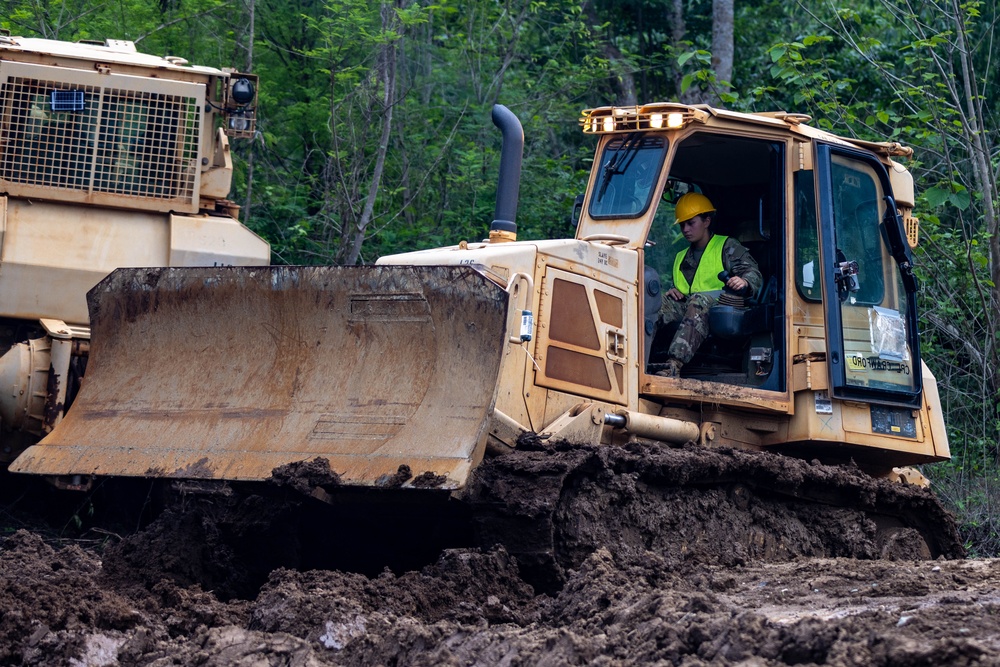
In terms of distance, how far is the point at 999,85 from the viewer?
1348 centimetres

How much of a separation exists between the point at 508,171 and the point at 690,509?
1888mm

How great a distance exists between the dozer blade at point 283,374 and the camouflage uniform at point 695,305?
57.4 inches

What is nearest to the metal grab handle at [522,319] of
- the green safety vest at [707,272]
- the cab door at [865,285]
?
the green safety vest at [707,272]

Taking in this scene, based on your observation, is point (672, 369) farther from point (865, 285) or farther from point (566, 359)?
point (865, 285)

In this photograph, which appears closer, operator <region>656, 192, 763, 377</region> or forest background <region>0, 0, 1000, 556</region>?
operator <region>656, 192, 763, 377</region>

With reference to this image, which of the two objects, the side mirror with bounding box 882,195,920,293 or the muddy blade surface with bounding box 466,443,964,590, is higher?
the side mirror with bounding box 882,195,920,293

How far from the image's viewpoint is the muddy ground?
3641mm

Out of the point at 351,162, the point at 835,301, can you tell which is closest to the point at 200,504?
the point at 835,301

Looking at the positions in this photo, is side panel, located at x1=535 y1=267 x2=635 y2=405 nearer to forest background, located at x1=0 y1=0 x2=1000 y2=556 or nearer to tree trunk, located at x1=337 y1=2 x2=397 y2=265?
forest background, located at x1=0 y1=0 x2=1000 y2=556

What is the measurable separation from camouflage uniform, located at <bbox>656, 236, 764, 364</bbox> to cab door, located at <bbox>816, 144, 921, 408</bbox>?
39 centimetres

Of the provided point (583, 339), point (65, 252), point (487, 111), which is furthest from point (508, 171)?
point (487, 111)

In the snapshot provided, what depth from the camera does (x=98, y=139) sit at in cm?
785

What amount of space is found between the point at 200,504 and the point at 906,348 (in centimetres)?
382

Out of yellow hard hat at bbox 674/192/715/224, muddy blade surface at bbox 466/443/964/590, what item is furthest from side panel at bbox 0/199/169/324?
muddy blade surface at bbox 466/443/964/590
